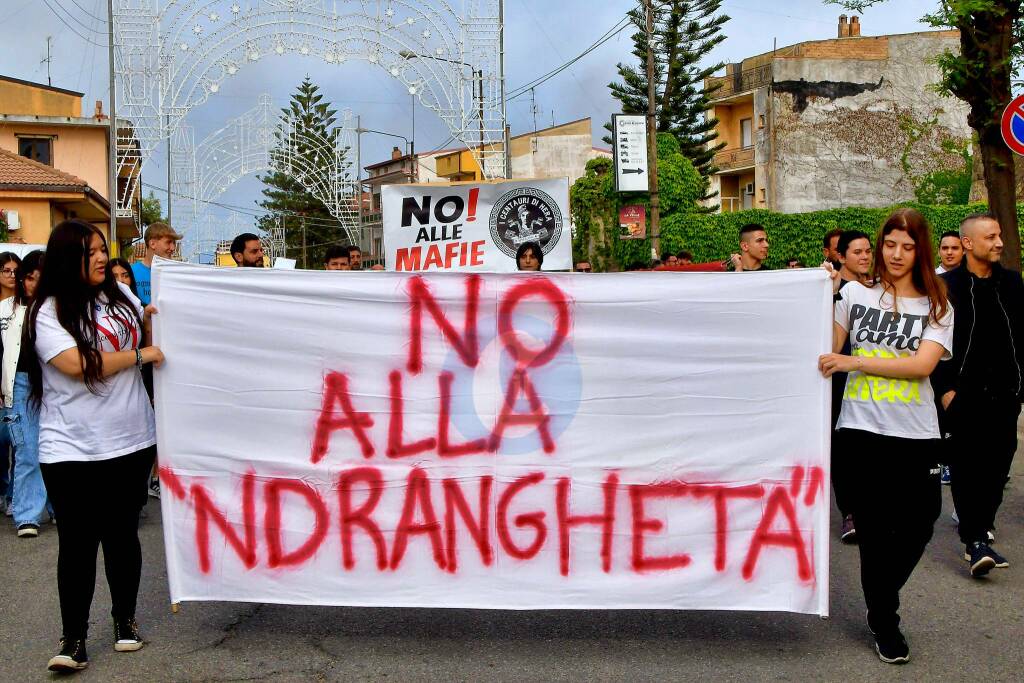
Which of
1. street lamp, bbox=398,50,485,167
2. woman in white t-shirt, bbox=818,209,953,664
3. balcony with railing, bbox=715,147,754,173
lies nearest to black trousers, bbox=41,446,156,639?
woman in white t-shirt, bbox=818,209,953,664

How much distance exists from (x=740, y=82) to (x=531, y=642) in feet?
182

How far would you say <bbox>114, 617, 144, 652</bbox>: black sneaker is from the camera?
4.70 m

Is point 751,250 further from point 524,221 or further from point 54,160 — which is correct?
point 54,160

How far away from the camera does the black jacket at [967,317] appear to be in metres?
5.95

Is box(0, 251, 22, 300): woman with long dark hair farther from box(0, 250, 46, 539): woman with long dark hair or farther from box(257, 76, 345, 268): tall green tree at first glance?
box(257, 76, 345, 268): tall green tree

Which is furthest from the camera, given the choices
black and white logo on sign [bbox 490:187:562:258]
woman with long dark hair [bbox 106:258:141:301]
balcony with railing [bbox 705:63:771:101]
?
balcony with railing [bbox 705:63:771:101]

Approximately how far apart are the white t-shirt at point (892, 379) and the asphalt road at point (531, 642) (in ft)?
3.10

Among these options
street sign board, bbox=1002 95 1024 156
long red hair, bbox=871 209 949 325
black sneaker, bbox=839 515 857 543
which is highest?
street sign board, bbox=1002 95 1024 156

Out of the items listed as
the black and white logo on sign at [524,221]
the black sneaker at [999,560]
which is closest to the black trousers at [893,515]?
the black sneaker at [999,560]

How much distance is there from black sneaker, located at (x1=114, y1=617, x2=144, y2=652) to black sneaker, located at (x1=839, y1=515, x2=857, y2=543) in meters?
4.01

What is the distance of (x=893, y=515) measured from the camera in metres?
4.52

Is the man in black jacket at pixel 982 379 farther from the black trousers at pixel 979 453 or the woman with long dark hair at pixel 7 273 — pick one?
the woman with long dark hair at pixel 7 273

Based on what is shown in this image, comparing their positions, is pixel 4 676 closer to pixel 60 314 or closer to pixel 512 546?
pixel 60 314

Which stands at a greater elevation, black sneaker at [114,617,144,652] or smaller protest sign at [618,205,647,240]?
smaller protest sign at [618,205,647,240]
